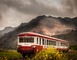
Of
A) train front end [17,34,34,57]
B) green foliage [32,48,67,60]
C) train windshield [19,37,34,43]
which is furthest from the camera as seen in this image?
train windshield [19,37,34,43]

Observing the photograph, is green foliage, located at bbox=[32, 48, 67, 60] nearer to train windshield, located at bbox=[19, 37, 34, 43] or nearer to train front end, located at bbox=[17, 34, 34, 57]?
train front end, located at bbox=[17, 34, 34, 57]

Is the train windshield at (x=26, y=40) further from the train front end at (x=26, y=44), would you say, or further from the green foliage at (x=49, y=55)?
the green foliage at (x=49, y=55)

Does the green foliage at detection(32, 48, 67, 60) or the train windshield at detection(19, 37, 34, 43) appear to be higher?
the train windshield at detection(19, 37, 34, 43)

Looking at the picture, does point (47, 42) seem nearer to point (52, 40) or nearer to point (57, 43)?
point (52, 40)

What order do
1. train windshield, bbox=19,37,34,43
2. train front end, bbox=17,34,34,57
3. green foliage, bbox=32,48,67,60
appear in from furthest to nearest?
1. train windshield, bbox=19,37,34,43
2. train front end, bbox=17,34,34,57
3. green foliage, bbox=32,48,67,60

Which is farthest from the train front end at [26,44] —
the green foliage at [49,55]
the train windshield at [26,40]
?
the green foliage at [49,55]

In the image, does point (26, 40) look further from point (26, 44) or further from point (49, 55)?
point (49, 55)

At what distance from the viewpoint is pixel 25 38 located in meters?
34.4

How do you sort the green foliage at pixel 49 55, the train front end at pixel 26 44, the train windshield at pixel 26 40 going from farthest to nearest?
the train windshield at pixel 26 40 → the train front end at pixel 26 44 → the green foliage at pixel 49 55

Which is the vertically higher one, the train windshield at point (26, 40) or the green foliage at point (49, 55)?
the train windshield at point (26, 40)

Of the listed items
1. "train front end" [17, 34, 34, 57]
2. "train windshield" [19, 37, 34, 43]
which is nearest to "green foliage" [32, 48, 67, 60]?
"train front end" [17, 34, 34, 57]

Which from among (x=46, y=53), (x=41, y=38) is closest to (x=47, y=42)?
(x=41, y=38)

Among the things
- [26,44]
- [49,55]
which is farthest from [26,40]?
[49,55]

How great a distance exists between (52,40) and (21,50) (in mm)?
8710
